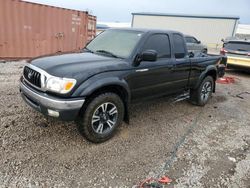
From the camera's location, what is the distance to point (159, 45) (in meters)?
4.37

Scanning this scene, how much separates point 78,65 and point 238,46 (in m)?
9.23

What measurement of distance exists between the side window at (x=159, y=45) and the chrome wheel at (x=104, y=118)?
1.23 meters

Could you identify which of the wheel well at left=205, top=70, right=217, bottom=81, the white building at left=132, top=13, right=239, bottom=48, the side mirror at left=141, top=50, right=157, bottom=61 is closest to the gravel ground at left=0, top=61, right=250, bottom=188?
the wheel well at left=205, top=70, right=217, bottom=81

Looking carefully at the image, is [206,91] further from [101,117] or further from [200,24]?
[200,24]

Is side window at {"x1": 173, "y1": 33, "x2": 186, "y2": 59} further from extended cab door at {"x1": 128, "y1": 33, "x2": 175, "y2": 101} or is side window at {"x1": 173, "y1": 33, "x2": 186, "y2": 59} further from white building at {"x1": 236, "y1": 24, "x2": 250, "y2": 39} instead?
white building at {"x1": 236, "y1": 24, "x2": 250, "y2": 39}

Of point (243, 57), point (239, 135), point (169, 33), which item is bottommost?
point (239, 135)

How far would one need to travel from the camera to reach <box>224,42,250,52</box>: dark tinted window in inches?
396

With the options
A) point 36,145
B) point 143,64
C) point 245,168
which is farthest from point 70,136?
point 245,168

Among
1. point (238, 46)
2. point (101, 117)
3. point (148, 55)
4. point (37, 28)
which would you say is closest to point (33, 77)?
point (101, 117)

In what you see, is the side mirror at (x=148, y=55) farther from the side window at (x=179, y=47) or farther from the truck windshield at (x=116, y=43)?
the side window at (x=179, y=47)

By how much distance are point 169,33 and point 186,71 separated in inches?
36.6

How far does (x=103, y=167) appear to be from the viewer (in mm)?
3129

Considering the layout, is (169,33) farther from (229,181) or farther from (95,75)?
(229,181)

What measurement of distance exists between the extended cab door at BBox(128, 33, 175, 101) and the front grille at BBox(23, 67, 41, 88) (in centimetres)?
140
